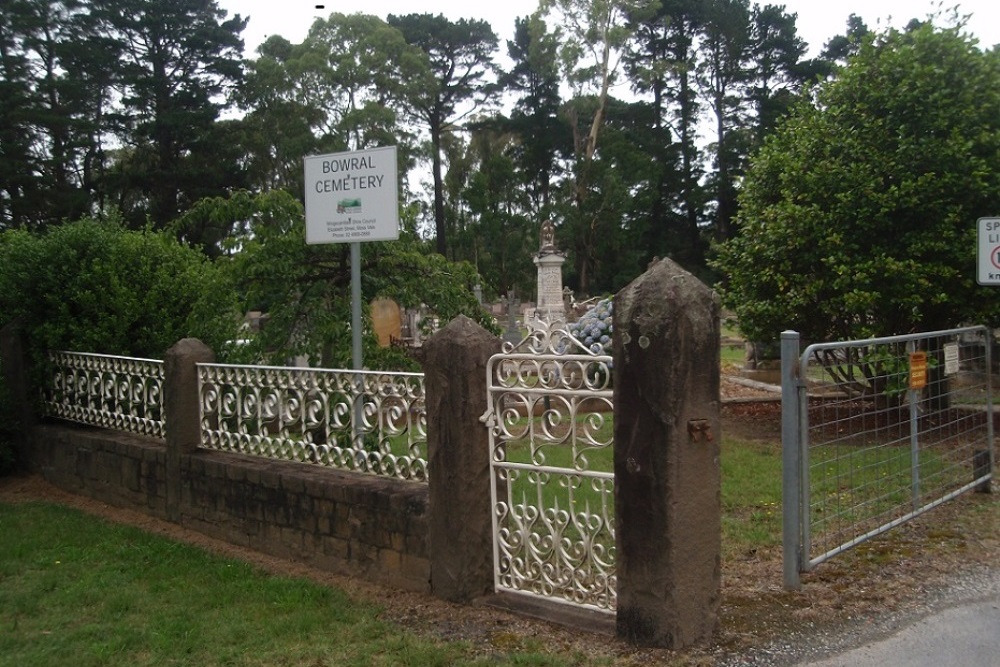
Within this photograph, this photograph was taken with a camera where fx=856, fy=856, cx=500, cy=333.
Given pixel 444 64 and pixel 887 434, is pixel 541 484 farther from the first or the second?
pixel 444 64

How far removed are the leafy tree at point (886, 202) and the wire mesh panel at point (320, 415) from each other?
6.16 m

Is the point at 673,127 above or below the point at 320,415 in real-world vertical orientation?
above

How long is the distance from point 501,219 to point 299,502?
4050 centimetres

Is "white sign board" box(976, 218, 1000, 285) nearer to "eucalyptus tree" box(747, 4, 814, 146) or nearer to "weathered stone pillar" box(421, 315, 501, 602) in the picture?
"weathered stone pillar" box(421, 315, 501, 602)

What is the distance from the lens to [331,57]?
36125 millimetres

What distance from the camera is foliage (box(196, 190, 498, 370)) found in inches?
265

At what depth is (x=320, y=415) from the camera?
6.85 m

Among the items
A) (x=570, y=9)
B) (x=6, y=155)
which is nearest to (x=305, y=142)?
(x=6, y=155)

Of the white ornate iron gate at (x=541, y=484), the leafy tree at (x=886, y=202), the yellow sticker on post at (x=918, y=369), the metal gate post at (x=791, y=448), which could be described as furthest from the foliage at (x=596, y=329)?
the white ornate iron gate at (x=541, y=484)

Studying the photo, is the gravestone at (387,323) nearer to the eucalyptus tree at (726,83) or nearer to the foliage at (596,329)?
the foliage at (596,329)

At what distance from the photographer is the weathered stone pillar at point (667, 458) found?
3.91 metres

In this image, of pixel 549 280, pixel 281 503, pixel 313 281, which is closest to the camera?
pixel 281 503

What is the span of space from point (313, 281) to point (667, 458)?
13.0ft

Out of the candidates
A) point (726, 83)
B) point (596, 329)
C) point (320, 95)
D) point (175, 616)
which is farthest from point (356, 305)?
point (726, 83)
